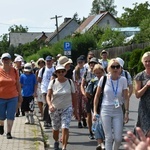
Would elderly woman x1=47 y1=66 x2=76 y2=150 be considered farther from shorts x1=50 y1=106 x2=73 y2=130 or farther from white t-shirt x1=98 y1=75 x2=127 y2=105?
white t-shirt x1=98 y1=75 x2=127 y2=105

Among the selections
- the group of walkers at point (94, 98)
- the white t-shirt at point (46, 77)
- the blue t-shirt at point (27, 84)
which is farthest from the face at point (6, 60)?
the white t-shirt at point (46, 77)

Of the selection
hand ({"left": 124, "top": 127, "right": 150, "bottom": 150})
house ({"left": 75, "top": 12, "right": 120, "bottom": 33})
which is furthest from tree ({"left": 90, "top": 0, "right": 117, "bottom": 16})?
hand ({"left": 124, "top": 127, "right": 150, "bottom": 150})

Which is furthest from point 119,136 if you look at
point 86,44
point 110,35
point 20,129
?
point 110,35

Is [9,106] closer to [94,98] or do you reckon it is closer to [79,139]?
[79,139]

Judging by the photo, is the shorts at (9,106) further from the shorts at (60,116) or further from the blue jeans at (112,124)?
the blue jeans at (112,124)

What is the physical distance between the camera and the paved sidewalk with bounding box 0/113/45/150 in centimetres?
963

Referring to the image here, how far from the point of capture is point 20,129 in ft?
39.8

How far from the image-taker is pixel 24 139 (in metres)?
10.5

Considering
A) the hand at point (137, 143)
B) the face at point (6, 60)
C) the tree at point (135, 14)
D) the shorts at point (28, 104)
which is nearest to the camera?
the hand at point (137, 143)

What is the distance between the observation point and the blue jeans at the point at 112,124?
795 cm

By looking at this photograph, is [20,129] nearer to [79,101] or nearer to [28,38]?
[79,101]

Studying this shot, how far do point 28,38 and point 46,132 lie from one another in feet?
428

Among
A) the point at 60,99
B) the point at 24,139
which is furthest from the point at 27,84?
the point at 60,99

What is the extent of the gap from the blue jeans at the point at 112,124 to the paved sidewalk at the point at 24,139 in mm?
1927
